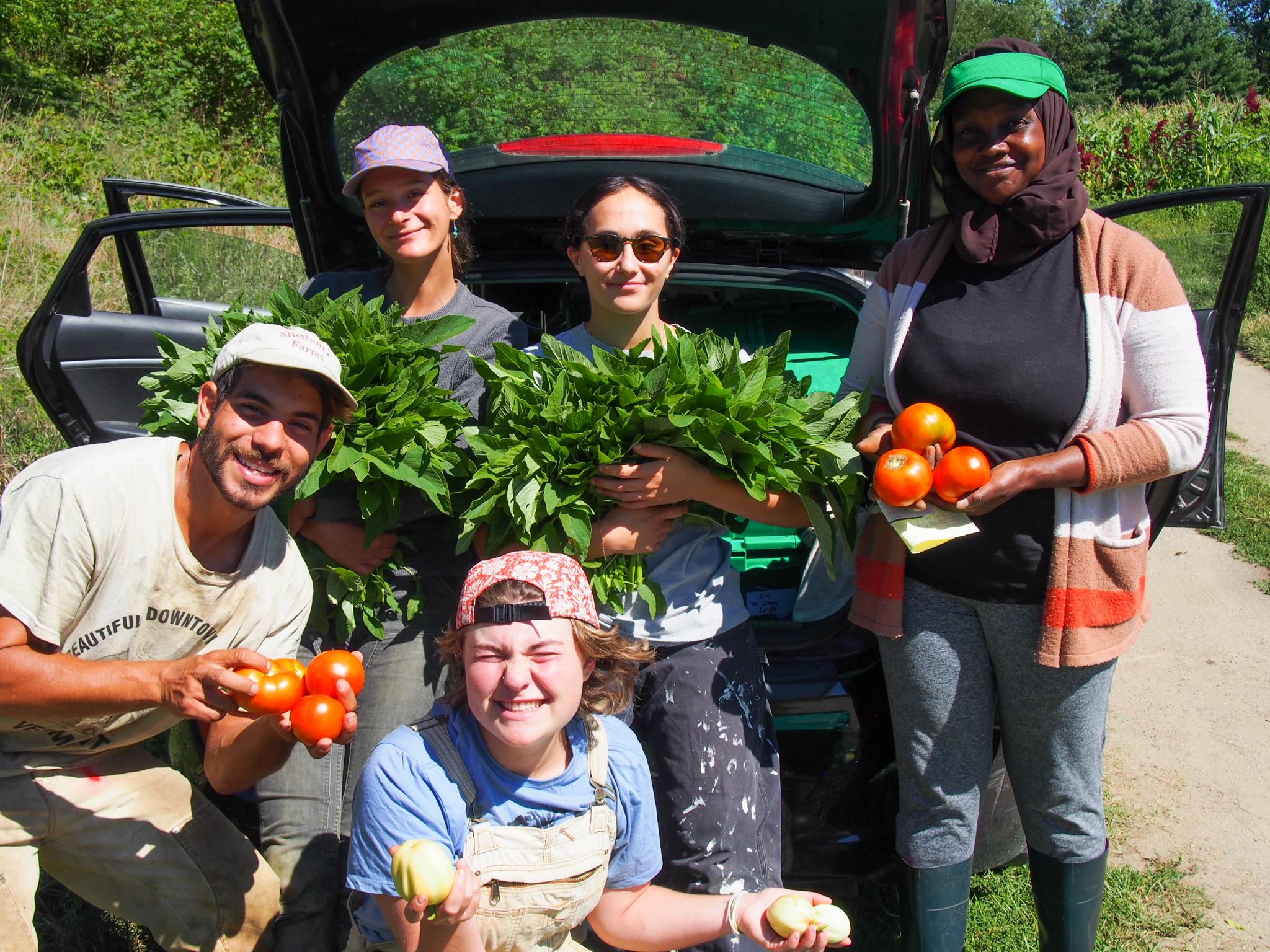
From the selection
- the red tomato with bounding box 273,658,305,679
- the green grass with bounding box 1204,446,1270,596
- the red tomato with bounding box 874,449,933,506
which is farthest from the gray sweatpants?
the green grass with bounding box 1204,446,1270,596

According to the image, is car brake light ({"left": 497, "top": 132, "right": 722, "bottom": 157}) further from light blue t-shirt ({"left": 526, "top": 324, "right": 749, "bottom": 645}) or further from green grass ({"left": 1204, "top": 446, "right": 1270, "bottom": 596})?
green grass ({"left": 1204, "top": 446, "right": 1270, "bottom": 596})

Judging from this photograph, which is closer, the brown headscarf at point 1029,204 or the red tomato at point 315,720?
the red tomato at point 315,720

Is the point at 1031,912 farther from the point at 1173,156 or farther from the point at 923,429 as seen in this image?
the point at 1173,156

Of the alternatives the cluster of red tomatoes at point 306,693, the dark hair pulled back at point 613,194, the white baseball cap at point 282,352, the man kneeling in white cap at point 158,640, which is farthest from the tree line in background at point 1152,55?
the cluster of red tomatoes at point 306,693

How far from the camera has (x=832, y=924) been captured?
197cm

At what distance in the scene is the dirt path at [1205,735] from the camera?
3.38 meters

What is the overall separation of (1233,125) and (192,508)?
1622 cm

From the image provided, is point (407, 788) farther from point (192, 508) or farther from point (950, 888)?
point (950, 888)

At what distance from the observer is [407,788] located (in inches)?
82.5

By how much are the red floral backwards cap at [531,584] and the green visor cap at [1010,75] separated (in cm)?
139

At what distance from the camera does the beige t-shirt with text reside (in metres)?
2.22

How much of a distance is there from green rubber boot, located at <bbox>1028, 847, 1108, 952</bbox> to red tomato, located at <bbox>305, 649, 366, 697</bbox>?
1702 mm

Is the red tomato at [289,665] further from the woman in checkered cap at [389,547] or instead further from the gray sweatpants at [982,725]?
the gray sweatpants at [982,725]

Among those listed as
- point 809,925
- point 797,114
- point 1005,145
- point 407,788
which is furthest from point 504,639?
point 797,114
